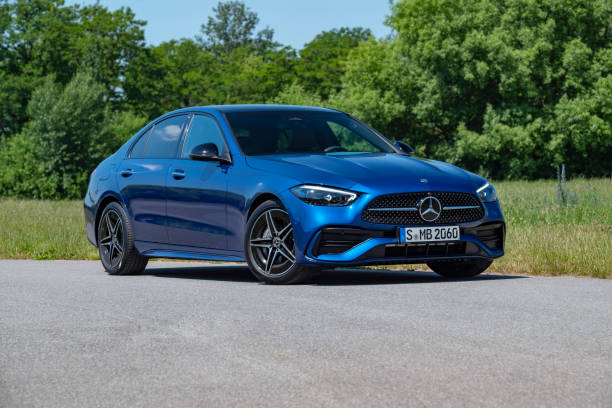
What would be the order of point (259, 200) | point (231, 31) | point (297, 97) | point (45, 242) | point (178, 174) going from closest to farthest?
point (259, 200), point (178, 174), point (45, 242), point (297, 97), point (231, 31)

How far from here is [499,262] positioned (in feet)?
34.7

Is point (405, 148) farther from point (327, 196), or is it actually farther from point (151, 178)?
point (151, 178)

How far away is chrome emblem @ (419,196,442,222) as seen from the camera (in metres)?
8.37

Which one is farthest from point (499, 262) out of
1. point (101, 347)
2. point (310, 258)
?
point (101, 347)

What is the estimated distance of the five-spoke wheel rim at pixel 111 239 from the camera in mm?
10641

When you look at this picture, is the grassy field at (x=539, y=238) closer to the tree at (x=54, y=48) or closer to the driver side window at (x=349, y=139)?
the driver side window at (x=349, y=139)

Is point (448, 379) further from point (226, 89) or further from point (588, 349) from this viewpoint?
point (226, 89)

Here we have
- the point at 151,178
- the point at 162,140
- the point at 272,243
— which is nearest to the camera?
the point at 272,243

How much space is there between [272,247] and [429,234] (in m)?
1.33

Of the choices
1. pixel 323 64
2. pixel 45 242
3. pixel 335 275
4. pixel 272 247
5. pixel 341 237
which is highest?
pixel 323 64

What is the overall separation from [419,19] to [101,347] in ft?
169

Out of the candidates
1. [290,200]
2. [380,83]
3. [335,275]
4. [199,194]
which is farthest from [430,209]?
[380,83]

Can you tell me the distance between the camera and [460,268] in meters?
9.53

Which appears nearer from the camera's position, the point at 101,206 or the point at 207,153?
the point at 207,153
